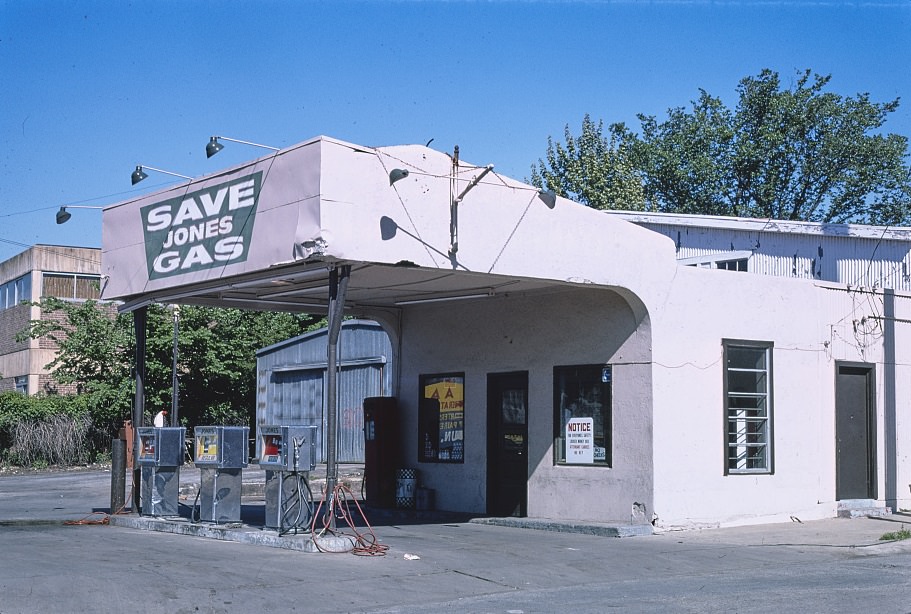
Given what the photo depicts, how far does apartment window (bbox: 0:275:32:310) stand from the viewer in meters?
47.1

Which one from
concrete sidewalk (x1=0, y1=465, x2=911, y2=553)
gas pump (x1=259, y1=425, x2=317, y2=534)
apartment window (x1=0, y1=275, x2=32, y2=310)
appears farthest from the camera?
apartment window (x1=0, y1=275, x2=32, y2=310)

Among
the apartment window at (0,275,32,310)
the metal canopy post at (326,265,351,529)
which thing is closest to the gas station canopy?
the metal canopy post at (326,265,351,529)

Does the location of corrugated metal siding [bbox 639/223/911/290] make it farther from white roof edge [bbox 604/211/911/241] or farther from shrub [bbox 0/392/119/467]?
shrub [bbox 0/392/119/467]

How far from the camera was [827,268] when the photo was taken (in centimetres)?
2500

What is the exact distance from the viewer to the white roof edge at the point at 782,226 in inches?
977

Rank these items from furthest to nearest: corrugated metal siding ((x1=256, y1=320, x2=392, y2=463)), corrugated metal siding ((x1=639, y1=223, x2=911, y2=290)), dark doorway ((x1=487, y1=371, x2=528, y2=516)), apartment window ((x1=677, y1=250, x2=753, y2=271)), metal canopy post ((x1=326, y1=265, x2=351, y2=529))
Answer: corrugated metal siding ((x1=256, y1=320, x2=392, y2=463))
corrugated metal siding ((x1=639, y1=223, x2=911, y2=290))
apartment window ((x1=677, y1=250, x2=753, y2=271))
dark doorway ((x1=487, y1=371, x2=528, y2=516))
metal canopy post ((x1=326, y1=265, x2=351, y2=529))

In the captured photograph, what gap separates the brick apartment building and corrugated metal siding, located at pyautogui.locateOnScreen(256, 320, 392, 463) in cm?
1383

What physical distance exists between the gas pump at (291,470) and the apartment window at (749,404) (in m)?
7.29

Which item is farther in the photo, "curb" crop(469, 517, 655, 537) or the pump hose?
"curb" crop(469, 517, 655, 537)

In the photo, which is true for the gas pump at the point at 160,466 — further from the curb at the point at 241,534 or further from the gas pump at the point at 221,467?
the gas pump at the point at 221,467

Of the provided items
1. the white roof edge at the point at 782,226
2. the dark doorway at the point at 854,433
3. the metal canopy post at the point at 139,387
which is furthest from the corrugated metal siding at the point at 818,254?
the metal canopy post at the point at 139,387

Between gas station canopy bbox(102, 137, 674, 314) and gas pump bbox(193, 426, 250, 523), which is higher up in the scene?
gas station canopy bbox(102, 137, 674, 314)

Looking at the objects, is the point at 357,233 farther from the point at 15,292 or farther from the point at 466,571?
the point at 15,292

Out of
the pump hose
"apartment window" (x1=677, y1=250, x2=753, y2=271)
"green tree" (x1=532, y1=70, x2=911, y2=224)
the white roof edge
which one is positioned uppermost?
"green tree" (x1=532, y1=70, x2=911, y2=224)
